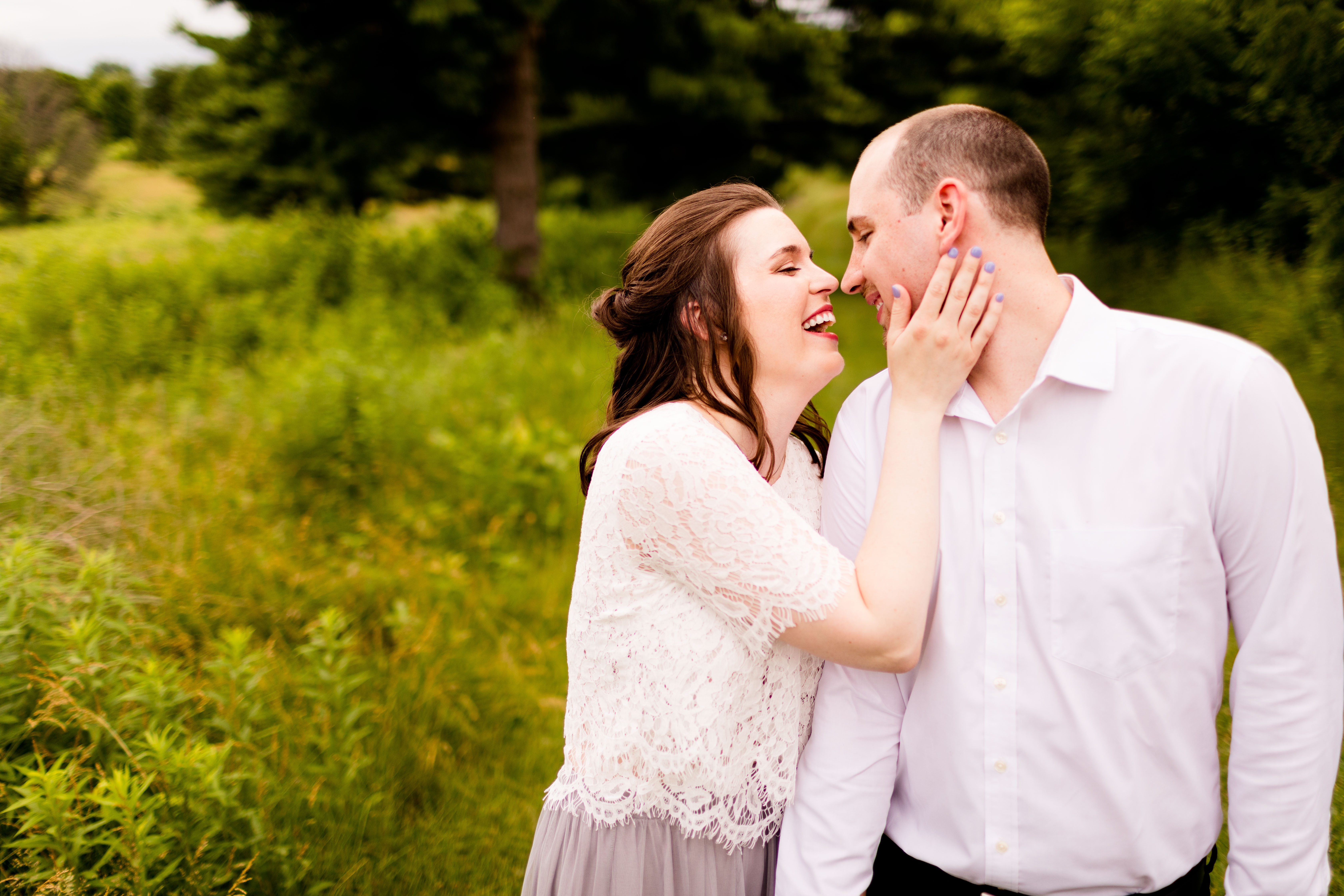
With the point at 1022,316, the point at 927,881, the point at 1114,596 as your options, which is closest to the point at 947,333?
the point at 1022,316

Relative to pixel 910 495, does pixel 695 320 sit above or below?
above

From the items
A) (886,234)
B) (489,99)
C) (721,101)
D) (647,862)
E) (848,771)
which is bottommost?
(647,862)

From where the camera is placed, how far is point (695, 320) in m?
2.27

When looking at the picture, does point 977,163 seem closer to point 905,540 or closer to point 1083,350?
point 1083,350

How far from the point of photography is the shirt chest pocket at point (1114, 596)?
1.69m

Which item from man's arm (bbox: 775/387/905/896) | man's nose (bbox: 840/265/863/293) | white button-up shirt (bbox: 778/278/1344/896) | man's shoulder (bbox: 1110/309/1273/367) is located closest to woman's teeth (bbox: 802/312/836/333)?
man's nose (bbox: 840/265/863/293)

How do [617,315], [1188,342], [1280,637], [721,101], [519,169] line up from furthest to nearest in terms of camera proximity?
[721,101], [519,169], [617,315], [1188,342], [1280,637]

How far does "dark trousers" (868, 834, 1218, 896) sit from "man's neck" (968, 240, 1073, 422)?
0.98 meters

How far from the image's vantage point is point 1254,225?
4.93 m

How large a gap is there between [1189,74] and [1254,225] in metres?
0.90

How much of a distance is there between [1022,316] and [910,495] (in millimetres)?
455

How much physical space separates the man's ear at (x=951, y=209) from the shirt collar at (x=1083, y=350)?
28 centimetres

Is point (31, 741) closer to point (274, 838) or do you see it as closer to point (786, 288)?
point (274, 838)

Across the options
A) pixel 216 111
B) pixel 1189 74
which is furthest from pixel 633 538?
pixel 216 111
